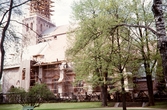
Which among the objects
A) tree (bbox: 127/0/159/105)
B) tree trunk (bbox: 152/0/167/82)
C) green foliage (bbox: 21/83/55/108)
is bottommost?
green foliage (bbox: 21/83/55/108)

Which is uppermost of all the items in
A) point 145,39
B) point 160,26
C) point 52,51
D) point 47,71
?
point 52,51

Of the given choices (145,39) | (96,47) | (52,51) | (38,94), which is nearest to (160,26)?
(96,47)

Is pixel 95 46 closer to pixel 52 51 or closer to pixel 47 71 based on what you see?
pixel 47 71

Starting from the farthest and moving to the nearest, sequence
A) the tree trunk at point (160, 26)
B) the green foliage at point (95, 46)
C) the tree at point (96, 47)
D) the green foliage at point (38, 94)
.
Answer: the green foliage at point (38, 94)
the tree at point (96, 47)
the green foliage at point (95, 46)
the tree trunk at point (160, 26)

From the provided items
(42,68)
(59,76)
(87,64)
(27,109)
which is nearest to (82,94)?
(59,76)

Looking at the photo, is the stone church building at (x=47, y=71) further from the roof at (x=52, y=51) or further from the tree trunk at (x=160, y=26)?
the tree trunk at (x=160, y=26)

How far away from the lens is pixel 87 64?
1928 cm

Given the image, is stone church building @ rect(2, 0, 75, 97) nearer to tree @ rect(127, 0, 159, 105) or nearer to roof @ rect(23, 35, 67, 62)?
roof @ rect(23, 35, 67, 62)

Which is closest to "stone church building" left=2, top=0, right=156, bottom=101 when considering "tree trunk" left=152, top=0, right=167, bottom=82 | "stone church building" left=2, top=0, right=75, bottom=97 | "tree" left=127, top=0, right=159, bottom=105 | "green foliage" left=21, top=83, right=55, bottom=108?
"stone church building" left=2, top=0, right=75, bottom=97

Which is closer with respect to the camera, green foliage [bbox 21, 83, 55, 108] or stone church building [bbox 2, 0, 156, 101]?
green foliage [bbox 21, 83, 55, 108]

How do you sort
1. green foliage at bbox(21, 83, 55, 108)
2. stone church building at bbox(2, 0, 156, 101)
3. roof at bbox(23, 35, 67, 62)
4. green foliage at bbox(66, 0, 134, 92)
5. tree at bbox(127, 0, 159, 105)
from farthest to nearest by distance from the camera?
roof at bbox(23, 35, 67, 62)
stone church building at bbox(2, 0, 156, 101)
green foliage at bbox(21, 83, 55, 108)
tree at bbox(127, 0, 159, 105)
green foliage at bbox(66, 0, 134, 92)

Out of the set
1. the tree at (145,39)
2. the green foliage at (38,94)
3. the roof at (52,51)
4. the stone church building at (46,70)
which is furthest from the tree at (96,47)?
the roof at (52,51)

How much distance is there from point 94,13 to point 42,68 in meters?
20.0

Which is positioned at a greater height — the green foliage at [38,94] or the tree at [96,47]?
the tree at [96,47]
